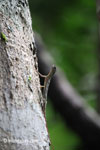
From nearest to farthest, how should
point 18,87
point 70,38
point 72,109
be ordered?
point 18,87, point 72,109, point 70,38

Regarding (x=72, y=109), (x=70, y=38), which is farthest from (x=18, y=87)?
(x=70, y=38)

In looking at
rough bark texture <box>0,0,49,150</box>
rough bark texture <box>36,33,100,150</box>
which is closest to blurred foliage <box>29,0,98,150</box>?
rough bark texture <box>36,33,100,150</box>

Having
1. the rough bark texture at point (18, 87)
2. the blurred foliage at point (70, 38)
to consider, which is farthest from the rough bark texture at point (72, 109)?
the rough bark texture at point (18, 87)

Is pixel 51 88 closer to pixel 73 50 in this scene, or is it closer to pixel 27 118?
pixel 73 50

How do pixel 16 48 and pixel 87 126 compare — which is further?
pixel 87 126

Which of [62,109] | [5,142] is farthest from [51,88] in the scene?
[5,142]

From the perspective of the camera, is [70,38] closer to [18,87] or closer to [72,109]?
[72,109]
